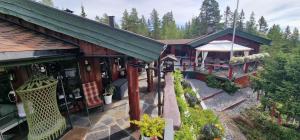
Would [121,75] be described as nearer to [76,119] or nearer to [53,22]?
[76,119]

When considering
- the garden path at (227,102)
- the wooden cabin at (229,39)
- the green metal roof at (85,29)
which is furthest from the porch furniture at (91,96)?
the wooden cabin at (229,39)

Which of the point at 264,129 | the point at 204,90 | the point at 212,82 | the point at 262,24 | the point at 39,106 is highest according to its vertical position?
the point at 262,24

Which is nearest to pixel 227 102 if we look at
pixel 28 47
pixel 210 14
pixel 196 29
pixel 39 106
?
pixel 39 106

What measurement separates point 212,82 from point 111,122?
30.5 feet

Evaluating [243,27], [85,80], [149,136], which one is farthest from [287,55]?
[243,27]

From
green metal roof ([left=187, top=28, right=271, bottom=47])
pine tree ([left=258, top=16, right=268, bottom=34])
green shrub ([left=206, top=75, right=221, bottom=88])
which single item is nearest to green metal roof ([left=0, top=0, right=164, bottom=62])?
green shrub ([left=206, top=75, right=221, bottom=88])

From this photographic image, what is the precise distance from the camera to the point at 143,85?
316 inches

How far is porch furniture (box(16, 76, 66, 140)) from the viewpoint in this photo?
3143mm

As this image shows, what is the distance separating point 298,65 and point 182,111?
7.82 m

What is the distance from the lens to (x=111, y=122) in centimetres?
464

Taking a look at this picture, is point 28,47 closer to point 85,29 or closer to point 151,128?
point 85,29

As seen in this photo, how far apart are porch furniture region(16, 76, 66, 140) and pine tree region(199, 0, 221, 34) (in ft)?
144

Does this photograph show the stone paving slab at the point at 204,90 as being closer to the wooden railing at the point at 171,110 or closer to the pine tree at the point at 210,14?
the wooden railing at the point at 171,110

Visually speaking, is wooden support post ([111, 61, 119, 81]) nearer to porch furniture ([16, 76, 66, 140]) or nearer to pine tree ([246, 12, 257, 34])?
porch furniture ([16, 76, 66, 140])
